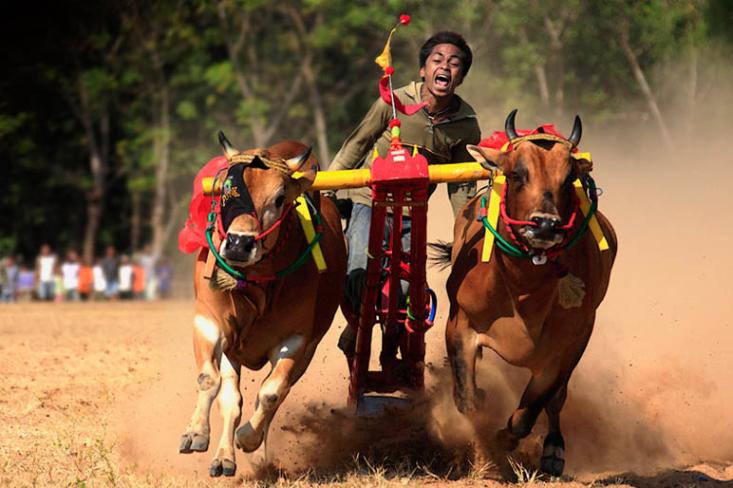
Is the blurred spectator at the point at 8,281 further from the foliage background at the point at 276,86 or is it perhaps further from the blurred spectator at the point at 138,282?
the blurred spectator at the point at 138,282

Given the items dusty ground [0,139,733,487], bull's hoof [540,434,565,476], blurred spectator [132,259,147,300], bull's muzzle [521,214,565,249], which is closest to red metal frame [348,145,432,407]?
dusty ground [0,139,733,487]

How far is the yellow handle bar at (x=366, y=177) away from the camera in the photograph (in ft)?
24.5

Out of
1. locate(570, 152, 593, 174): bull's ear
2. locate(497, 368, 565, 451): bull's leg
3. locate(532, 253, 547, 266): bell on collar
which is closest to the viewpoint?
locate(532, 253, 547, 266): bell on collar

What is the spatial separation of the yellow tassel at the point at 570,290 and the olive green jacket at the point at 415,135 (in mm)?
1381

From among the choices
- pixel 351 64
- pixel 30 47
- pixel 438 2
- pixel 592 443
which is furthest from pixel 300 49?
pixel 592 443

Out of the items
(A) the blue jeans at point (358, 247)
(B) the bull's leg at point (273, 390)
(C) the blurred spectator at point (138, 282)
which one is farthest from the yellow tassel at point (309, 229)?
(C) the blurred spectator at point (138, 282)

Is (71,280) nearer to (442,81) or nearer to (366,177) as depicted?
(442,81)

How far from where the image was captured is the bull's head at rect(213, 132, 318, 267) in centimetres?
690

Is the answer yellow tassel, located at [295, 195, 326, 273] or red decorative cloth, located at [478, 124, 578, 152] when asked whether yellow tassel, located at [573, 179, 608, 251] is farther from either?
yellow tassel, located at [295, 195, 326, 273]

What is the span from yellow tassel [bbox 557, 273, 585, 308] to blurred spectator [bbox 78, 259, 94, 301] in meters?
25.7

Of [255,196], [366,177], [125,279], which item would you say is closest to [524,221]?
[366,177]

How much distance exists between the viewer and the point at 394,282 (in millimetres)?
8094

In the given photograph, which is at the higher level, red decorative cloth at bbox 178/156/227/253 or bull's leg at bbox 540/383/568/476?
red decorative cloth at bbox 178/156/227/253

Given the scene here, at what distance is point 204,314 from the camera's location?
24.6 feet
